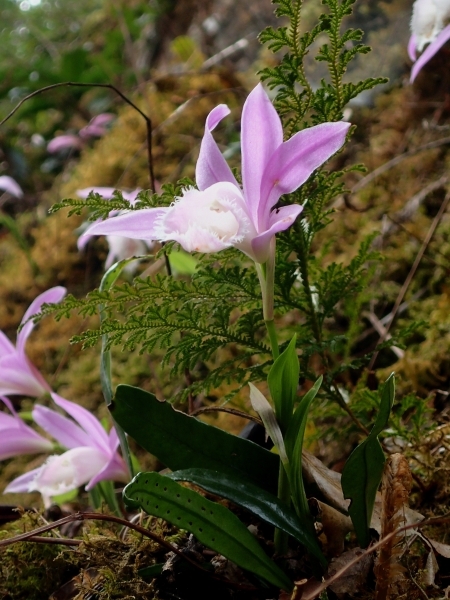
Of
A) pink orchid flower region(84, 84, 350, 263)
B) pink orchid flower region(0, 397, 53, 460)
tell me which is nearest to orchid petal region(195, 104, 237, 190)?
pink orchid flower region(84, 84, 350, 263)

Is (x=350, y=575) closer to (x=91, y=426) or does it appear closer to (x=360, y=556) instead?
(x=360, y=556)

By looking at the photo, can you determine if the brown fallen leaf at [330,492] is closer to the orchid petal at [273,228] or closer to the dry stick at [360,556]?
the dry stick at [360,556]

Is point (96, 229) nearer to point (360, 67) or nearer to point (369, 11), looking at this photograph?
point (360, 67)

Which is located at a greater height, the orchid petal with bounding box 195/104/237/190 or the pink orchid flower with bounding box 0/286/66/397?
the orchid petal with bounding box 195/104/237/190

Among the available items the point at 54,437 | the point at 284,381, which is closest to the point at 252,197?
the point at 284,381

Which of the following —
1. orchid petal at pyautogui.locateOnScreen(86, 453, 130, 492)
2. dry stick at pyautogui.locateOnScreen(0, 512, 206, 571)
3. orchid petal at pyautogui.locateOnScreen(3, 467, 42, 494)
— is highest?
dry stick at pyautogui.locateOnScreen(0, 512, 206, 571)

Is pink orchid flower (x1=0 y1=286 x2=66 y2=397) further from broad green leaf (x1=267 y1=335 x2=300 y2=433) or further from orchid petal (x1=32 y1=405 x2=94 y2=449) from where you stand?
broad green leaf (x1=267 y1=335 x2=300 y2=433)

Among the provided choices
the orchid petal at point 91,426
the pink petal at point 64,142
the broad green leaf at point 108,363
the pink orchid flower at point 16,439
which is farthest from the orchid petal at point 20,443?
the pink petal at point 64,142

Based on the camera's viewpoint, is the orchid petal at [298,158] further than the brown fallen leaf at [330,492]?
No
